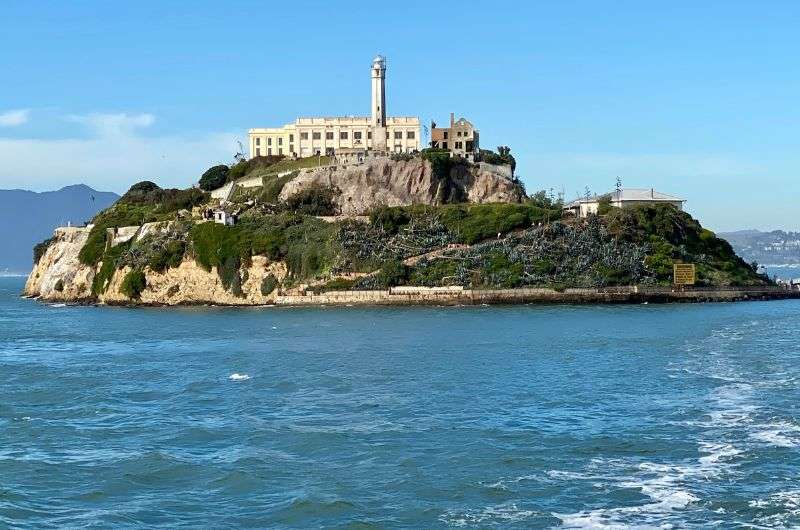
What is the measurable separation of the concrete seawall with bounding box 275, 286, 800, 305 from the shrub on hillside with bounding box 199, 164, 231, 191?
34.0 m

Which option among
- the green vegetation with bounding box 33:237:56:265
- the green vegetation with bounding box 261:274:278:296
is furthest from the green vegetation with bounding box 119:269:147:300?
the green vegetation with bounding box 33:237:56:265

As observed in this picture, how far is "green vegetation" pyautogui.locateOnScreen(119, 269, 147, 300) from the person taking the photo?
3903 inches

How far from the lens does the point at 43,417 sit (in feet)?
112

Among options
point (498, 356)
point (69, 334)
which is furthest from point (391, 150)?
point (498, 356)

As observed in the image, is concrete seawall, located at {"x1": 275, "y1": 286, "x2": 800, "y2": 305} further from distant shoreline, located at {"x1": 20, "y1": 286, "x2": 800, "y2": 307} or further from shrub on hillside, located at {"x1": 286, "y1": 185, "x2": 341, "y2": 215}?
shrub on hillside, located at {"x1": 286, "y1": 185, "x2": 341, "y2": 215}

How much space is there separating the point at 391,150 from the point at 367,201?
12075 mm

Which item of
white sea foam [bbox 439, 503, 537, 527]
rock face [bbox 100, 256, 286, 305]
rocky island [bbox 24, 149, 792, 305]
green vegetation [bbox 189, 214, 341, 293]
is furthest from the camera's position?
rock face [bbox 100, 256, 286, 305]

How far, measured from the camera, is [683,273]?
92812mm

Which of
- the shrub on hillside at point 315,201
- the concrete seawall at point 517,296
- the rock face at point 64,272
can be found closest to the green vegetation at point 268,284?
the concrete seawall at point 517,296

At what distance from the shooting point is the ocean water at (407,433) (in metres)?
22.8

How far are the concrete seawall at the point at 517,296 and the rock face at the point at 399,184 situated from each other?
58.6 ft

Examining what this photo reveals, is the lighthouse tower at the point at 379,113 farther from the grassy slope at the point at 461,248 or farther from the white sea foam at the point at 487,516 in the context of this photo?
the white sea foam at the point at 487,516

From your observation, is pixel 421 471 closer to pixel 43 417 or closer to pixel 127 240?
pixel 43 417

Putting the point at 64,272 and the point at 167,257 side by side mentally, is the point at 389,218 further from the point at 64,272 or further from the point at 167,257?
the point at 64,272
